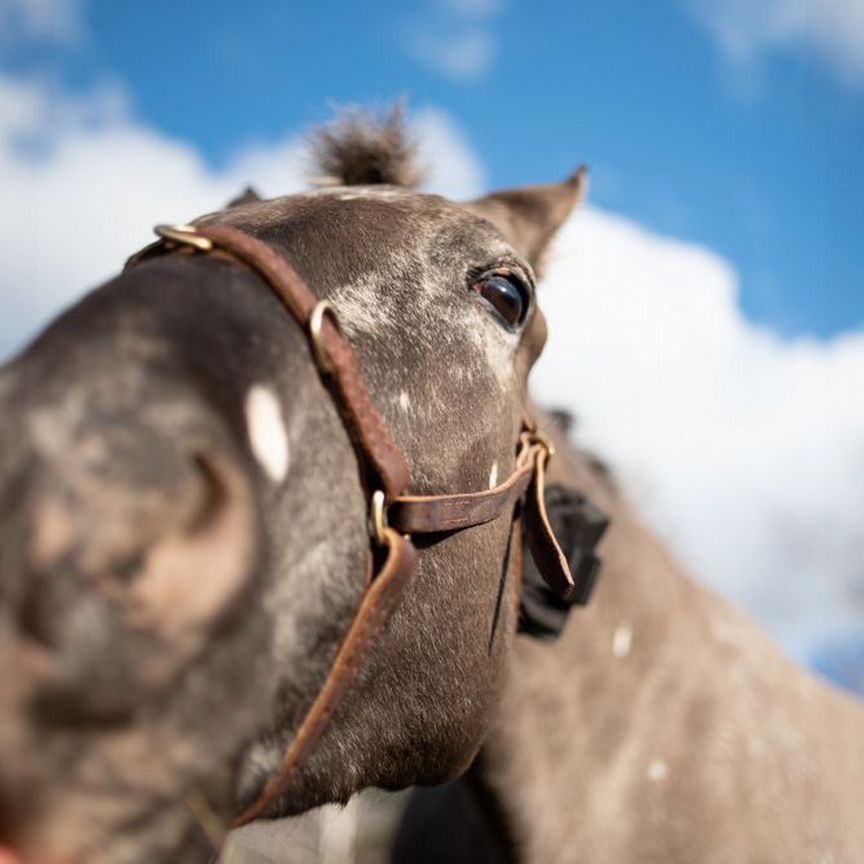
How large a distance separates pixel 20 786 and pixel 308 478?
59 centimetres

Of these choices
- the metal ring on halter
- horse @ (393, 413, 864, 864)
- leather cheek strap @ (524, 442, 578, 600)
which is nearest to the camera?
the metal ring on halter

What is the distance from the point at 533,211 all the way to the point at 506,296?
1.00m

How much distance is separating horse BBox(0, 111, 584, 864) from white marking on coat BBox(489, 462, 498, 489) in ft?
0.07

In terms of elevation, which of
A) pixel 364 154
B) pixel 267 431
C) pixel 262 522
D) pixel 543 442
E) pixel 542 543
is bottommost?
pixel 262 522

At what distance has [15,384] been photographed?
1152 millimetres

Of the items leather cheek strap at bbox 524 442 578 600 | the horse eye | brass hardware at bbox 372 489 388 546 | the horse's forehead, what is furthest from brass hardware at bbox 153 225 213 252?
leather cheek strap at bbox 524 442 578 600

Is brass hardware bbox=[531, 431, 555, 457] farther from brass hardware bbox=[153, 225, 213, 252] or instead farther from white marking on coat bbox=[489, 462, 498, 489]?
brass hardware bbox=[153, 225, 213, 252]

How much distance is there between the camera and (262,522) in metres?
1.23

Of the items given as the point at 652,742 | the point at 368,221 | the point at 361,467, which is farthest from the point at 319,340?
the point at 652,742

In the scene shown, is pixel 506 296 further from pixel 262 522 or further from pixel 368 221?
pixel 262 522

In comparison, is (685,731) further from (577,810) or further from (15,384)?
(15,384)

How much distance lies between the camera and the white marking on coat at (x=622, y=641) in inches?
121

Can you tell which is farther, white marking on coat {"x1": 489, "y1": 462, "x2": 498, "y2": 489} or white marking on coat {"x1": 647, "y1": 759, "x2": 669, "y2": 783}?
white marking on coat {"x1": 647, "y1": 759, "x2": 669, "y2": 783}

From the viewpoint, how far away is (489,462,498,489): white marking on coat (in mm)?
2061
